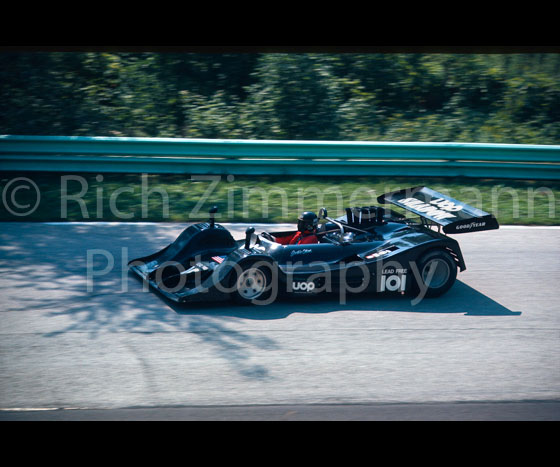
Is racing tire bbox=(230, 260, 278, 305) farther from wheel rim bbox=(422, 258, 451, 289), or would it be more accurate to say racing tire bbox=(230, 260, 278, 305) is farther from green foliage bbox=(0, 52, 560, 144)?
green foliage bbox=(0, 52, 560, 144)

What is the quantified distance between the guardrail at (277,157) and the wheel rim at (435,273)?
15.1 ft

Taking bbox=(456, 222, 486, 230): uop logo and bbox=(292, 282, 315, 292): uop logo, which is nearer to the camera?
bbox=(292, 282, 315, 292): uop logo

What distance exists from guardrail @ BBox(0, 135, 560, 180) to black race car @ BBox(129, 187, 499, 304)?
399 centimetres

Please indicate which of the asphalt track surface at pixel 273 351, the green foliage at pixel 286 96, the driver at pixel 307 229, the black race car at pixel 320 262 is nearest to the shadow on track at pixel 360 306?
the asphalt track surface at pixel 273 351

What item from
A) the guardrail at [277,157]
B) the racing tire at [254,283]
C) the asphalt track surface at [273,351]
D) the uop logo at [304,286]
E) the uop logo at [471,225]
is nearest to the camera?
the asphalt track surface at [273,351]

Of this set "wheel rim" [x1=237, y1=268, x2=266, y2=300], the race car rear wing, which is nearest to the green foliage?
the race car rear wing

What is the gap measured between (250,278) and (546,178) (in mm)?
7178

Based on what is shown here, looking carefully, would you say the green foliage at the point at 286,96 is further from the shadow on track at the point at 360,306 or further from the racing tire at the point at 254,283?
the racing tire at the point at 254,283

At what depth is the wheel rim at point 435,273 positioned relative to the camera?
7.50 meters

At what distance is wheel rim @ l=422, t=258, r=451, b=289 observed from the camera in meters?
7.50

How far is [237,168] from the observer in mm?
11859

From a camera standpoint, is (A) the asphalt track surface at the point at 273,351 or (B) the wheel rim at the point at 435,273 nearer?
(A) the asphalt track surface at the point at 273,351

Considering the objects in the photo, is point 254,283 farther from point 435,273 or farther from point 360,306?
point 435,273

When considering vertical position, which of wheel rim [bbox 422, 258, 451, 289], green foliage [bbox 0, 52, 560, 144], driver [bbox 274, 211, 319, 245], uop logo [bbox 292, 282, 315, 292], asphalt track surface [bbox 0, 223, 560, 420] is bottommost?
asphalt track surface [bbox 0, 223, 560, 420]
